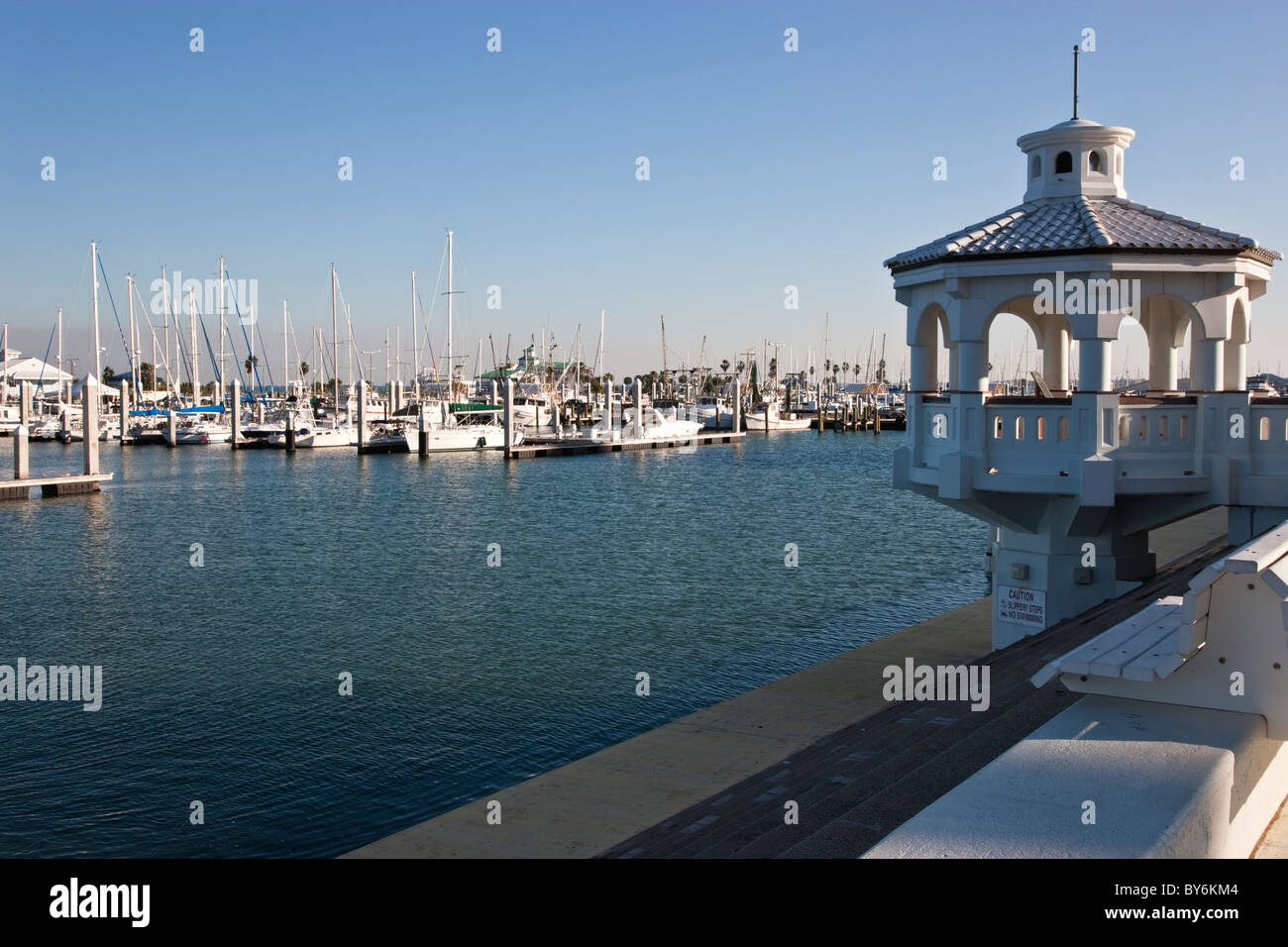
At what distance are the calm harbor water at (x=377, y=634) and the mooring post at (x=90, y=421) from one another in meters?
6.56

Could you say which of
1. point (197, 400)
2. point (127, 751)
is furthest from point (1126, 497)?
point (197, 400)

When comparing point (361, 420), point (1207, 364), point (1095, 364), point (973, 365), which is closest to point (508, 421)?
point (361, 420)

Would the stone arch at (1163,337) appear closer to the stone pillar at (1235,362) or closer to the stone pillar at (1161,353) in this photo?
the stone pillar at (1161,353)

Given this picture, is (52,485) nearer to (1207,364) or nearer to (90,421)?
(90,421)

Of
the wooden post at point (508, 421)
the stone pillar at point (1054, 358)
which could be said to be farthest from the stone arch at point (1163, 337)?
the wooden post at point (508, 421)

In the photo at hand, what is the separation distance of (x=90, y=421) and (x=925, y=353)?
6758 centimetres

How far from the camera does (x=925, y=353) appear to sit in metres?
15.1

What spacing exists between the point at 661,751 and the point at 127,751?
9.81m

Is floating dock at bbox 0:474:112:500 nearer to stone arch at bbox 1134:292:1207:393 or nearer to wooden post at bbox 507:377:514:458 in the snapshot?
wooden post at bbox 507:377:514:458

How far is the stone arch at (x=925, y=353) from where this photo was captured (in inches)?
580

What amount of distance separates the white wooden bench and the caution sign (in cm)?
659

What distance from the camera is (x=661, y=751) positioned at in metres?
14.9

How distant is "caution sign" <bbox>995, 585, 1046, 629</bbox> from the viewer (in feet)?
45.2
